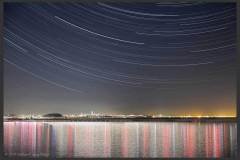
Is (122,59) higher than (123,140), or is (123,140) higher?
(122,59)

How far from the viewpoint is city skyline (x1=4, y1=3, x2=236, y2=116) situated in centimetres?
605

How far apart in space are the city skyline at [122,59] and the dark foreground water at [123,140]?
394 mm

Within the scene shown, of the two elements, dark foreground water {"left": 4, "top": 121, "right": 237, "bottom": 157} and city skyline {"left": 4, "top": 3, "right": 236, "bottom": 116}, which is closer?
city skyline {"left": 4, "top": 3, "right": 236, "bottom": 116}

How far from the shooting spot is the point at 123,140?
6.86 meters

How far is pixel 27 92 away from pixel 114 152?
157 centimetres

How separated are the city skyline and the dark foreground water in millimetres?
394

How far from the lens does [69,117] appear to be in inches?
259

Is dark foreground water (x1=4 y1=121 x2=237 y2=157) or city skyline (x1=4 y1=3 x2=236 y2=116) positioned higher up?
city skyline (x1=4 y1=3 x2=236 y2=116)

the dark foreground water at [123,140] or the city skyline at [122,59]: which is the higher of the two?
the city skyline at [122,59]

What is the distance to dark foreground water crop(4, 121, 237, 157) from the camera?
6.20m

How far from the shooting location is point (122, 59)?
243 inches

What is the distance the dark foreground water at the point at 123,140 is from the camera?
244 inches

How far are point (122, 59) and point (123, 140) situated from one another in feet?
3.99

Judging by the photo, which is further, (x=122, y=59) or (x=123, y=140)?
(x=123, y=140)
